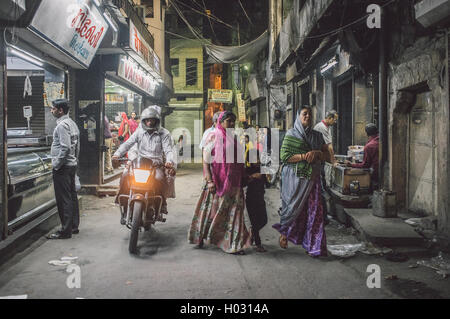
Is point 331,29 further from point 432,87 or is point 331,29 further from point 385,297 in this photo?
point 385,297

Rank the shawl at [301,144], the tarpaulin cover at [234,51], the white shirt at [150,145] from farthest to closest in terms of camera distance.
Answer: the tarpaulin cover at [234,51] < the white shirt at [150,145] < the shawl at [301,144]

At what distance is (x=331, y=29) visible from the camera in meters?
9.03

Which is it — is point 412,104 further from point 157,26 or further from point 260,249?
point 157,26

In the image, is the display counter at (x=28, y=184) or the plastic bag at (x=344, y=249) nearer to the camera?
the plastic bag at (x=344, y=249)

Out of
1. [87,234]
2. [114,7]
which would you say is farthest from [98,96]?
[87,234]

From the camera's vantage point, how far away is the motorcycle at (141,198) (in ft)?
17.0

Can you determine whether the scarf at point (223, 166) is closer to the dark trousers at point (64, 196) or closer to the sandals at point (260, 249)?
the sandals at point (260, 249)

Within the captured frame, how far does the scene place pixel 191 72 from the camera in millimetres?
36719

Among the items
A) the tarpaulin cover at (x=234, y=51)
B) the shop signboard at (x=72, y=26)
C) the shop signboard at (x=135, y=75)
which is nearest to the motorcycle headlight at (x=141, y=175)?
the shop signboard at (x=72, y=26)

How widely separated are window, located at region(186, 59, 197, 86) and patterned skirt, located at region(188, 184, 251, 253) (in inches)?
1292

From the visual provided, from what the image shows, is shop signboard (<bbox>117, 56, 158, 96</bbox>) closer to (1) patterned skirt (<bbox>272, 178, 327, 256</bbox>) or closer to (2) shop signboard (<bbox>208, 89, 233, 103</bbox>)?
(2) shop signboard (<bbox>208, 89, 233, 103</bbox>)

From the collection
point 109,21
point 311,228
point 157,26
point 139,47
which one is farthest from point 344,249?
point 157,26

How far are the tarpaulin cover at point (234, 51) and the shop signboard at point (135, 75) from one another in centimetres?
322
